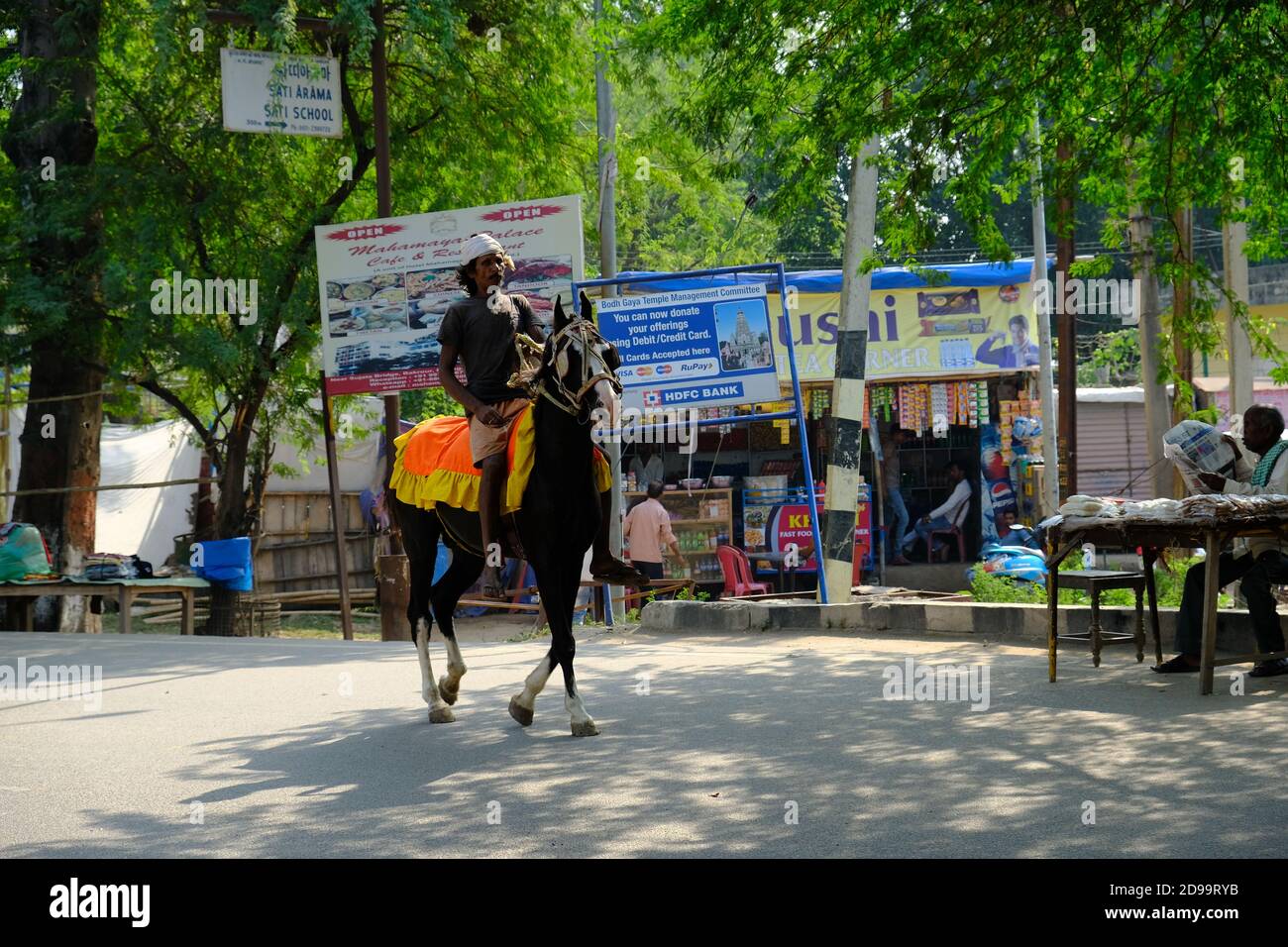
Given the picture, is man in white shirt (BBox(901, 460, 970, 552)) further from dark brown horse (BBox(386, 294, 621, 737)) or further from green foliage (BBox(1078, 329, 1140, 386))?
dark brown horse (BBox(386, 294, 621, 737))

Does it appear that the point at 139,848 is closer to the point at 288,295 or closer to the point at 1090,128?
the point at 1090,128

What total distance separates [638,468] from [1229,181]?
504 inches

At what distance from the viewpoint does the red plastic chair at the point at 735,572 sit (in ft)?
65.9

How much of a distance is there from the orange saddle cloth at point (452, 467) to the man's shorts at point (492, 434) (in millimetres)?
95

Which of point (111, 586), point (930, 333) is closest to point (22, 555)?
point (111, 586)

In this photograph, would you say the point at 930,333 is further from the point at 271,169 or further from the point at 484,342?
the point at 484,342

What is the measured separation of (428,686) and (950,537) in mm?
16405

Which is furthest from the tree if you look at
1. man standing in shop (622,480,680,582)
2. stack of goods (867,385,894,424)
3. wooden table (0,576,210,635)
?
stack of goods (867,385,894,424)

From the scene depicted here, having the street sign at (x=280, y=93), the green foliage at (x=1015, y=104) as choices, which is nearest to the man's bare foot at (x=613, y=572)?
the green foliage at (x=1015, y=104)

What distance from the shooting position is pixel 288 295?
1908 cm

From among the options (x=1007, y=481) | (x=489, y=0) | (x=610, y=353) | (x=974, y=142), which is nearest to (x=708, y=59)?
(x=974, y=142)

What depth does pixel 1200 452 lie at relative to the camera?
9.66 metres

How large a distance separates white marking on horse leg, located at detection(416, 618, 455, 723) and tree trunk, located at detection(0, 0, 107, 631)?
11.9m

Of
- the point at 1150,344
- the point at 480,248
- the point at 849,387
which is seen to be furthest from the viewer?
the point at 1150,344
